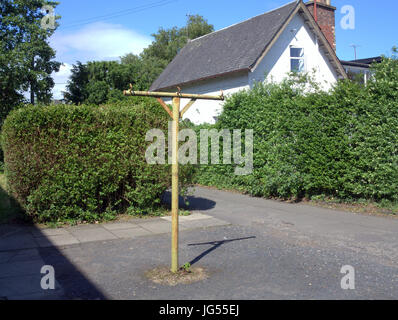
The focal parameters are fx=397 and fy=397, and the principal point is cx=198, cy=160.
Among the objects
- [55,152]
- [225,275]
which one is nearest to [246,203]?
[55,152]

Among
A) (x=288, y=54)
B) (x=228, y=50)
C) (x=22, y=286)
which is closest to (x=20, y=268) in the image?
(x=22, y=286)

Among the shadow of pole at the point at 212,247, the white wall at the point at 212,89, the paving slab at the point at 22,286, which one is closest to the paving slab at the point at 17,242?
the paving slab at the point at 22,286

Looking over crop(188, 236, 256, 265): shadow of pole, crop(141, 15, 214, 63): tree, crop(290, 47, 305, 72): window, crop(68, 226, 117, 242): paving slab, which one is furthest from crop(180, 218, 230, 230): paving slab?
crop(141, 15, 214, 63): tree

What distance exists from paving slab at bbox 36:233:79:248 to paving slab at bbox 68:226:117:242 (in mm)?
142

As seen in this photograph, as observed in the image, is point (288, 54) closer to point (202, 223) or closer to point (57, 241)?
point (202, 223)

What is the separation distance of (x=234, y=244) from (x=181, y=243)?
998mm

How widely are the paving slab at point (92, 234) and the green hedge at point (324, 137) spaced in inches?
126

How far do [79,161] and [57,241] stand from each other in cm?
202

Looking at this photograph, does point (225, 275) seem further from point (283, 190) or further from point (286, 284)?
point (283, 190)

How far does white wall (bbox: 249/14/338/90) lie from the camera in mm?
21203

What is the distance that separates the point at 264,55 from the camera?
2005 cm

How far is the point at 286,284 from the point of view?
5.19m

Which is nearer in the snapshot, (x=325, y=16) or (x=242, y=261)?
(x=242, y=261)

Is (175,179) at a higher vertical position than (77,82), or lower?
lower
